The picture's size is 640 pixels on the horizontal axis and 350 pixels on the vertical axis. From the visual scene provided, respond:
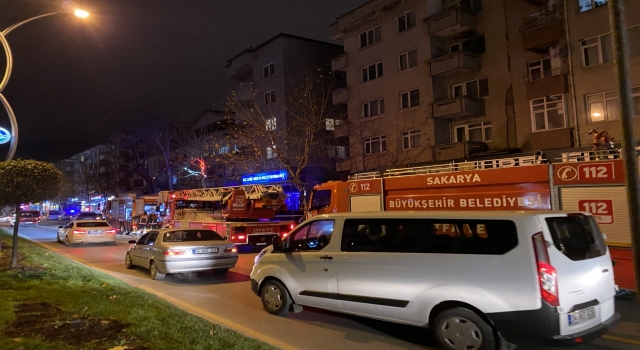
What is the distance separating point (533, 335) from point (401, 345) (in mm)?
1728

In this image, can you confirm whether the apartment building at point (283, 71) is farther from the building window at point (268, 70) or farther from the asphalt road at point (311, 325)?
the asphalt road at point (311, 325)

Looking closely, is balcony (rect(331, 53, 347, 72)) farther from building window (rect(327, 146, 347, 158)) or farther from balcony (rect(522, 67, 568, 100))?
balcony (rect(522, 67, 568, 100))

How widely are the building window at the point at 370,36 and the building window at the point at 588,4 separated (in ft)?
39.3

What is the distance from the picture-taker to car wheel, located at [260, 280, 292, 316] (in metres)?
7.23

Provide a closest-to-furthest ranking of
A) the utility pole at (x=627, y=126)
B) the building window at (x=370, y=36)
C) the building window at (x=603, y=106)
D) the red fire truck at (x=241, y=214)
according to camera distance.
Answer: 1. the utility pole at (x=627, y=126)
2. the red fire truck at (x=241, y=214)
3. the building window at (x=603, y=106)
4. the building window at (x=370, y=36)

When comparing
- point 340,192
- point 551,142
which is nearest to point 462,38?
point 551,142

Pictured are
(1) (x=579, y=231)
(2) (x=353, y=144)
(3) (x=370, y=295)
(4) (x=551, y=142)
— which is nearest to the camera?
(1) (x=579, y=231)

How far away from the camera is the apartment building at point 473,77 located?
18953 millimetres

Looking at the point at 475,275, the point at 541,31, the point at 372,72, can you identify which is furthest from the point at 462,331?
the point at 372,72

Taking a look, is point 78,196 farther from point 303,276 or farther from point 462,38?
point 303,276

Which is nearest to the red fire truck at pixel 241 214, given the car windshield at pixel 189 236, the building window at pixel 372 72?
the car windshield at pixel 189 236

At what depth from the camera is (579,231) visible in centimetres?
530

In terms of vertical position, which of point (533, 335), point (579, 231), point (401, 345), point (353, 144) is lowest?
point (401, 345)

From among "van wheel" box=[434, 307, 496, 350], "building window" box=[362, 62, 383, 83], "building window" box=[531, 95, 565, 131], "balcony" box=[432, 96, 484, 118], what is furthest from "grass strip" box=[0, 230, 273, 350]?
"building window" box=[362, 62, 383, 83]
